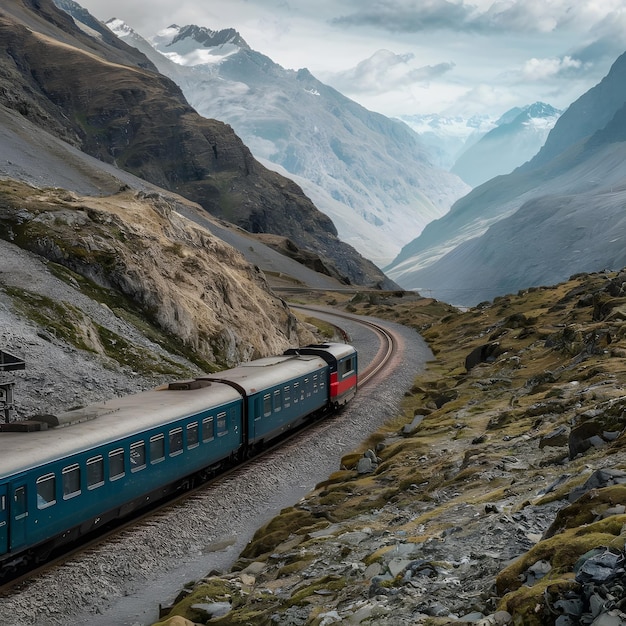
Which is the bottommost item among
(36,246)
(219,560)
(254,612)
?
(219,560)

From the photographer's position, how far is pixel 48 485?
18891 millimetres

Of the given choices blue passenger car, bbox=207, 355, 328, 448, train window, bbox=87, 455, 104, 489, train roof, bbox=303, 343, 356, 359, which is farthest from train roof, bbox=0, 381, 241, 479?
train roof, bbox=303, 343, 356, 359

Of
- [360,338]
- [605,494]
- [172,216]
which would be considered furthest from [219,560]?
[360,338]

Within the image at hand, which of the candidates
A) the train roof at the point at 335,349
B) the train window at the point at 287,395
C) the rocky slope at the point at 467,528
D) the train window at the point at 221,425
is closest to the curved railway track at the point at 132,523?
the train window at the point at 221,425

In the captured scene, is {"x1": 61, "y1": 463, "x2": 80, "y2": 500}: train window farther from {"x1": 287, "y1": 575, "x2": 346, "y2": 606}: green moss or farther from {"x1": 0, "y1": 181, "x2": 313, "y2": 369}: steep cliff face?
{"x1": 0, "y1": 181, "x2": 313, "y2": 369}: steep cliff face

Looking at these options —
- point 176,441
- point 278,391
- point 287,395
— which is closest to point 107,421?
point 176,441

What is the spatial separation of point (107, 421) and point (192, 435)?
13.6 feet

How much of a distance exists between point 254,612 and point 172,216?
147 ft

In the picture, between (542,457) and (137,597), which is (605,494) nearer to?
(542,457)

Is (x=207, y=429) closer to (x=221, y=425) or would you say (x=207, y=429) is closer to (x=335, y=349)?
(x=221, y=425)

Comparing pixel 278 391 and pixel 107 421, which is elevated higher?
pixel 107 421

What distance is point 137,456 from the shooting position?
22.6 metres

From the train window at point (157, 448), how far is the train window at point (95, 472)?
242 centimetres

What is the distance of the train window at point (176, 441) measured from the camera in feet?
79.8
